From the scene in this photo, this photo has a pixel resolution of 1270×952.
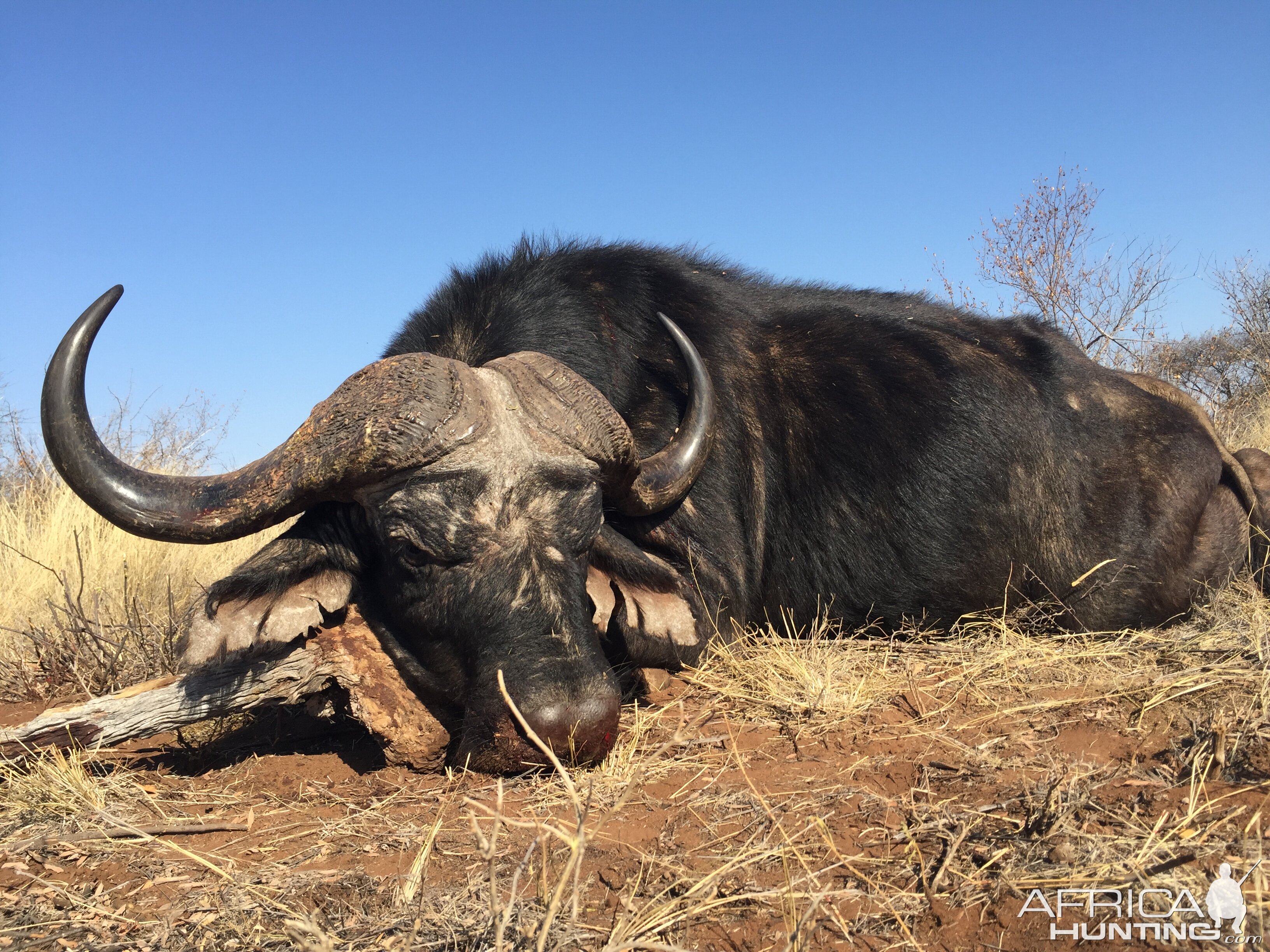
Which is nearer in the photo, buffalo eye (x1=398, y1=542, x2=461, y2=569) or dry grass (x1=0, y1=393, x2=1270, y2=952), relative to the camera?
dry grass (x1=0, y1=393, x2=1270, y2=952)

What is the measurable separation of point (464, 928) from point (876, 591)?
3170mm

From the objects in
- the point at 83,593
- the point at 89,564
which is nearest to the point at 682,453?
the point at 83,593

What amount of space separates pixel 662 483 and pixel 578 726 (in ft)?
4.42

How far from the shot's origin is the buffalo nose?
9.44 ft

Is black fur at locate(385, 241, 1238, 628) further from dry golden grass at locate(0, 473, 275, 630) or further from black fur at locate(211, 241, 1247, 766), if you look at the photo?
dry golden grass at locate(0, 473, 275, 630)

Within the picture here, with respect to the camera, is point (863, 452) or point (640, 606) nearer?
point (640, 606)

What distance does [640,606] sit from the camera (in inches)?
146

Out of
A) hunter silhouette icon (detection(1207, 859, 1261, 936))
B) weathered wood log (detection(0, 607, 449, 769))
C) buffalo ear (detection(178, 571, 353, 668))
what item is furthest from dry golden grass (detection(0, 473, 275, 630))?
A: hunter silhouette icon (detection(1207, 859, 1261, 936))

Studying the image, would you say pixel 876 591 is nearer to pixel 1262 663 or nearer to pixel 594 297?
pixel 1262 663

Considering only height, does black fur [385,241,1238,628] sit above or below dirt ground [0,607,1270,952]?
above

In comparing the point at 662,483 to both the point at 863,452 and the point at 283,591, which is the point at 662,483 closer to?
the point at 863,452

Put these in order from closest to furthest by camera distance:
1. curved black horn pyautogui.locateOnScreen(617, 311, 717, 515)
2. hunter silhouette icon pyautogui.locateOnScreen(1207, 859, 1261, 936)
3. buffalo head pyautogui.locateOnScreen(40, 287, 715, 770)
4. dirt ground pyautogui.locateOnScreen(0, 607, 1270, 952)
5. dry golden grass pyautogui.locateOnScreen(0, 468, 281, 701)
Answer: hunter silhouette icon pyautogui.locateOnScreen(1207, 859, 1261, 936) → dirt ground pyautogui.locateOnScreen(0, 607, 1270, 952) → buffalo head pyautogui.locateOnScreen(40, 287, 715, 770) → curved black horn pyautogui.locateOnScreen(617, 311, 717, 515) → dry golden grass pyautogui.locateOnScreen(0, 468, 281, 701)

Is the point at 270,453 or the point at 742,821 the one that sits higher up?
the point at 270,453

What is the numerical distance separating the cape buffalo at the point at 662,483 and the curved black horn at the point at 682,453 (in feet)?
0.04
